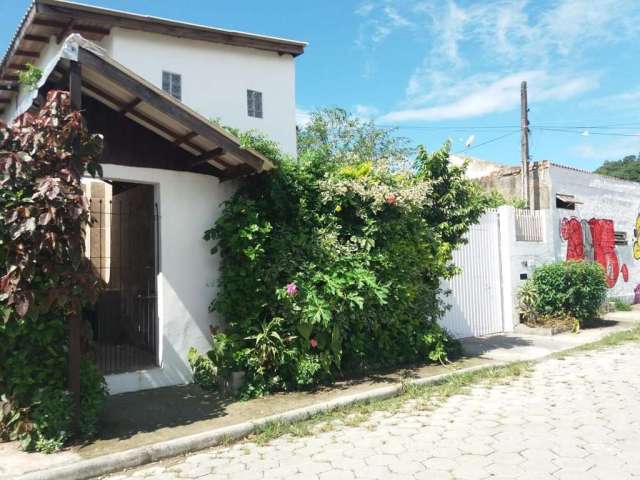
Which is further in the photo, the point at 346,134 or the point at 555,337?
the point at 346,134

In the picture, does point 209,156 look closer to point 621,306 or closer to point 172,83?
point 172,83

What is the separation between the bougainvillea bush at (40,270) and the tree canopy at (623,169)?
46.9 meters

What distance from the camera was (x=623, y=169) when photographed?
5009 cm

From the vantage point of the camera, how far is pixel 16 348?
4.70 m

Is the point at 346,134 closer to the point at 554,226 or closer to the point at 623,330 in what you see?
the point at 554,226

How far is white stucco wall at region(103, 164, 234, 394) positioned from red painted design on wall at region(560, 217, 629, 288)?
1089cm

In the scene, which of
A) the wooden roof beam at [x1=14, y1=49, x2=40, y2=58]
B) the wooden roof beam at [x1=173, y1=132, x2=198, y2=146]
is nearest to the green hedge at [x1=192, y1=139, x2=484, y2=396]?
the wooden roof beam at [x1=173, y1=132, x2=198, y2=146]

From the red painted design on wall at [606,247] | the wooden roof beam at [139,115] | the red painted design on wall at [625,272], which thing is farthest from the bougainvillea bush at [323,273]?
the red painted design on wall at [625,272]

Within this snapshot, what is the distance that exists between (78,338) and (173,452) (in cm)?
137

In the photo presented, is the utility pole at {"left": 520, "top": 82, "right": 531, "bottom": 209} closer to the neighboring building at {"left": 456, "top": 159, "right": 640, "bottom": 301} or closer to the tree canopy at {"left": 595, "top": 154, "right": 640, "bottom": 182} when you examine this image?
the neighboring building at {"left": 456, "top": 159, "right": 640, "bottom": 301}

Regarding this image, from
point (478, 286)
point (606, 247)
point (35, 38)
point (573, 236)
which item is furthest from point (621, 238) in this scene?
point (35, 38)

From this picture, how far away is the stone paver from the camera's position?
4.17m

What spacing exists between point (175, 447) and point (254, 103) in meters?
12.1

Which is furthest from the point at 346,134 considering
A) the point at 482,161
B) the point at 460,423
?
the point at 460,423
